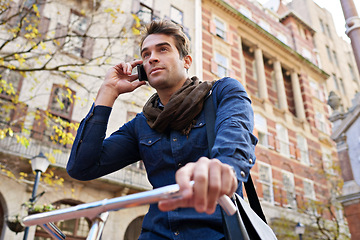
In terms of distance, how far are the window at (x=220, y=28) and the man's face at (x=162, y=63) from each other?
66.4ft

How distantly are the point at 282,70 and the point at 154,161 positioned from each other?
25.8 metres

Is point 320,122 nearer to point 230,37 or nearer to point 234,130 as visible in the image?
point 230,37

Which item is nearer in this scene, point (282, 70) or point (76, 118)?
point (76, 118)

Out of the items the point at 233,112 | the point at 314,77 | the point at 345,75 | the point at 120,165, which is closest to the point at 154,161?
the point at 120,165

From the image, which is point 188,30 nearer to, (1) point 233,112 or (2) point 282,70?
(2) point 282,70

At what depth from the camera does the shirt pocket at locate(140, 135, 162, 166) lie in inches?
69.3

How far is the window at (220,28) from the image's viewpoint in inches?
853

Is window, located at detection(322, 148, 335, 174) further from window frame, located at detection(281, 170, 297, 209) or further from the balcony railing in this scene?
the balcony railing

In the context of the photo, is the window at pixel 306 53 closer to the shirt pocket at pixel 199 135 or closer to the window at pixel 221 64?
the window at pixel 221 64

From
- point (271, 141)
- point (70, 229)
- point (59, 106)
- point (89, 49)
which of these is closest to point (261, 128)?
point (271, 141)

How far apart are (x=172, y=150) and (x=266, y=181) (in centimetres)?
1869

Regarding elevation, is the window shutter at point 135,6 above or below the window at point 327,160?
above

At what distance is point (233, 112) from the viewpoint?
1.50 m

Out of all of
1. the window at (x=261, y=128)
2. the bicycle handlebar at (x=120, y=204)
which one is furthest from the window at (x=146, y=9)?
the bicycle handlebar at (x=120, y=204)
